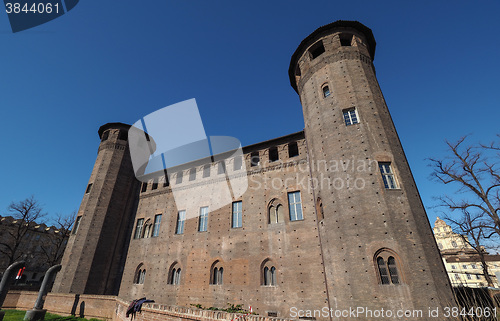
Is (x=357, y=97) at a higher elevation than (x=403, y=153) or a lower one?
higher

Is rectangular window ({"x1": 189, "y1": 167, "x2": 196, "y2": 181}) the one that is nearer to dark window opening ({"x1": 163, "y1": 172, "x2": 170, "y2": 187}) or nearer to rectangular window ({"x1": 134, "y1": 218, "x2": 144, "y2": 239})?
dark window opening ({"x1": 163, "y1": 172, "x2": 170, "y2": 187})

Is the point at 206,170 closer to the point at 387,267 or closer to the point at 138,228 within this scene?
the point at 138,228

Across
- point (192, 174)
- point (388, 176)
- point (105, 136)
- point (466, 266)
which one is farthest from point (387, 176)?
point (466, 266)

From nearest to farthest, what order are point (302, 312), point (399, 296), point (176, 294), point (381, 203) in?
point (399, 296) < point (381, 203) < point (302, 312) < point (176, 294)

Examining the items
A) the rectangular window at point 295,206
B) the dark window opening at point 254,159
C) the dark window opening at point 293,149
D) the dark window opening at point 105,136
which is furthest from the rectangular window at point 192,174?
the dark window opening at point 105,136

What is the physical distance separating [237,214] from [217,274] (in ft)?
13.3

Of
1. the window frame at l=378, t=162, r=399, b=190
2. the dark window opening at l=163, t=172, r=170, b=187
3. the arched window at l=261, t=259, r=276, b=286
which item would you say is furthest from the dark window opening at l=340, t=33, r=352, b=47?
the dark window opening at l=163, t=172, r=170, b=187

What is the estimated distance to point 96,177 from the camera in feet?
74.6

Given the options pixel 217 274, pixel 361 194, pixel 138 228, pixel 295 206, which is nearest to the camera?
pixel 361 194

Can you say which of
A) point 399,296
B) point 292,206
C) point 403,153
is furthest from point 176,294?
point 403,153

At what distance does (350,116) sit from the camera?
13.2m

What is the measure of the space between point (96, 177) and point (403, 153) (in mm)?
24564

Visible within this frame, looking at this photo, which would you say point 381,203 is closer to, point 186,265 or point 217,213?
point 217,213

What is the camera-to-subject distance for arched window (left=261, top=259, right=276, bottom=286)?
552 inches
